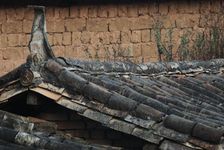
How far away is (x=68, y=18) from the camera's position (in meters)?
10.1

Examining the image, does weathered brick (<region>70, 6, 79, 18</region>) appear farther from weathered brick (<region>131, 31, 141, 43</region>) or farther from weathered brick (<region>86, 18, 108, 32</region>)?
weathered brick (<region>131, 31, 141, 43</region>)

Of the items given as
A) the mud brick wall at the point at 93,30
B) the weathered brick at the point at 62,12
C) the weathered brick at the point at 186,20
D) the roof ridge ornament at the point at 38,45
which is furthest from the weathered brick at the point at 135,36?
the roof ridge ornament at the point at 38,45

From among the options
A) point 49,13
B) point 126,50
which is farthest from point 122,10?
point 49,13

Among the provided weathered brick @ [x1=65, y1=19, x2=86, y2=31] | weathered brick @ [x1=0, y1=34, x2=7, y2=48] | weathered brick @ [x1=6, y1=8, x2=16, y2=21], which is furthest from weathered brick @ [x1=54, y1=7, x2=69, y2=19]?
weathered brick @ [x1=0, y1=34, x2=7, y2=48]

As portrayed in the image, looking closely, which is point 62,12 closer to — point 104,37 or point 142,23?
point 104,37

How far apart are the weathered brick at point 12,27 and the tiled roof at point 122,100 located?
5072 mm

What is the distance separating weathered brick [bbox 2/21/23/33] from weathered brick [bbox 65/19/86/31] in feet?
2.79

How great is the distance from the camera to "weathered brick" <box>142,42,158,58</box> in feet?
33.4

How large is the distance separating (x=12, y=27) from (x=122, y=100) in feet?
20.2

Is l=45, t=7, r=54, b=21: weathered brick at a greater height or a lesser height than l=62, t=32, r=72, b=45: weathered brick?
greater

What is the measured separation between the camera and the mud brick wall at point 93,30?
10078 millimetres

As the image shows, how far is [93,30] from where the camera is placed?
1015 cm

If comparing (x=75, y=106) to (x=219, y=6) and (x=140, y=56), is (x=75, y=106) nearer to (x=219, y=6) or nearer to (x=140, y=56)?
(x=140, y=56)

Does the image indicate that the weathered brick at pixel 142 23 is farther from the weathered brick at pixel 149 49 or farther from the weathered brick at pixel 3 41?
the weathered brick at pixel 3 41
